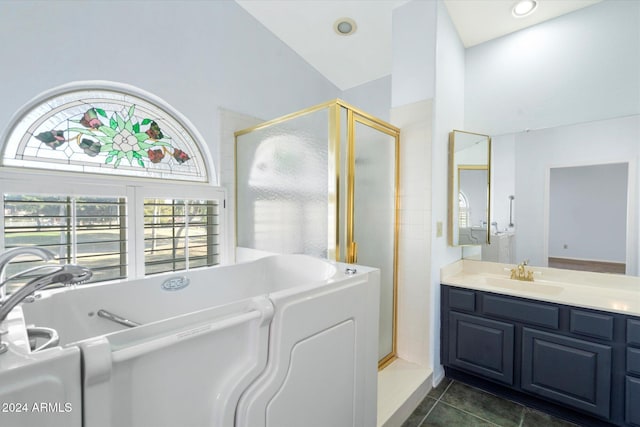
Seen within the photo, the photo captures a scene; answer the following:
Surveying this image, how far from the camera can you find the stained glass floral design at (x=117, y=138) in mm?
1869

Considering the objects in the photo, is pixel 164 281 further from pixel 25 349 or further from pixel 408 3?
pixel 408 3

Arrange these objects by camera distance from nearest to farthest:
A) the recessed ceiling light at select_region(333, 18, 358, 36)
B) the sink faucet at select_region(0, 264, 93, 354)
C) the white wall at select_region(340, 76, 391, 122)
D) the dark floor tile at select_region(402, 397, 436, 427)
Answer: the sink faucet at select_region(0, 264, 93, 354) < the dark floor tile at select_region(402, 397, 436, 427) < the recessed ceiling light at select_region(333, 18, 358, 36) < the white wall at select_region(340, 76, 391, 122)

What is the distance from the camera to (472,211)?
2.29 m

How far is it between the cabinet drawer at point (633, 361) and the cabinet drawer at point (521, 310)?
1.00 feet

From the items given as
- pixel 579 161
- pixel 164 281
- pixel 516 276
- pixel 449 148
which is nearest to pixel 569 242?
pixel 516 276

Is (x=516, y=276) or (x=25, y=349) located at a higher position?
(x=25, y=349)

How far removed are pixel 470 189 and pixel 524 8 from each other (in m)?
1.38

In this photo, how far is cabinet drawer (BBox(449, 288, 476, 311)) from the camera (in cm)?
196

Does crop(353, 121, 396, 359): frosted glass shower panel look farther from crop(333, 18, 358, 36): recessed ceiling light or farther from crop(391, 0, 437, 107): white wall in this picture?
crop(333, 18, 358, 36): recessed ceiling light

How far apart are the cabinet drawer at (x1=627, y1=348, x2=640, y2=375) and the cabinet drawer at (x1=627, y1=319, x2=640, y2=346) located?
39 millimetres

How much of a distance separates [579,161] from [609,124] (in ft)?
0.91

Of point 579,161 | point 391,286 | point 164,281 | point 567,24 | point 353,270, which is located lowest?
point 391,286

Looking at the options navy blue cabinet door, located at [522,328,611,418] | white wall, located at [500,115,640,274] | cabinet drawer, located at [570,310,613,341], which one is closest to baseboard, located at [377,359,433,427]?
navy blue cabinet door, located at [522,328,611,418]

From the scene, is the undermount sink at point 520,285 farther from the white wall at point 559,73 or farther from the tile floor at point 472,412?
the white wall at point 559,73
